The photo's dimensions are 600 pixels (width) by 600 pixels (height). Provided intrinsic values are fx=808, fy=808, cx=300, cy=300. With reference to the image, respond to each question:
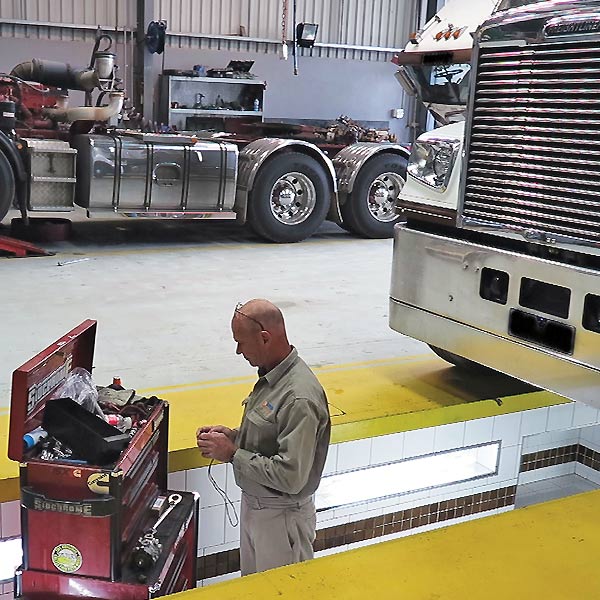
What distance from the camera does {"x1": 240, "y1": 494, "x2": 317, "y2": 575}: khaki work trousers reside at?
2789mm

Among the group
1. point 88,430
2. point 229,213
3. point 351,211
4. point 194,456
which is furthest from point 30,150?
point 88,430

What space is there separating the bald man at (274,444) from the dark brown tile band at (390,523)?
794 millimetres

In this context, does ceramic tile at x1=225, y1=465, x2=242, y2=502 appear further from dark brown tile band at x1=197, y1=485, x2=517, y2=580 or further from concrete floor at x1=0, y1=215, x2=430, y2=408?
concrete floor at x1=0, y1=215, x2=430, y2=408

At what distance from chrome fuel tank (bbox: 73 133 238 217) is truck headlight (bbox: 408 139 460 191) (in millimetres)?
5303

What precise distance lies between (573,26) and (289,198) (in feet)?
22.8

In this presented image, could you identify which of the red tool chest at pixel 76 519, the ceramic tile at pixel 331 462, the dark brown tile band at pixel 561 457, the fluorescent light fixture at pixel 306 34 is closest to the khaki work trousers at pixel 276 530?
the red tool chest at pixel 76 519

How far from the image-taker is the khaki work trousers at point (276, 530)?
9.15ft

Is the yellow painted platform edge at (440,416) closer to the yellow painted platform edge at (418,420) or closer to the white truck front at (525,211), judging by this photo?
the yellow painted platform edge at (418,420)

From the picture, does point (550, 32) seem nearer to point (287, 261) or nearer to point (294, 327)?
point (294, 327)

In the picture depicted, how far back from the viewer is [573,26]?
295 cm

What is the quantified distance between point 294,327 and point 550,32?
3138 mm

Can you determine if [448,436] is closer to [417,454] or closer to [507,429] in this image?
[417,454]

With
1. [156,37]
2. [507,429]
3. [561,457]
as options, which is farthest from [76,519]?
[156,37]

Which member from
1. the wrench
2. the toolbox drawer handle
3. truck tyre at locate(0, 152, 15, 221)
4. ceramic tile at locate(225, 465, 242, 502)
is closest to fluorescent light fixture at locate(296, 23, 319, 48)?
truck tyre at locate(0, 152, 15, 221)
